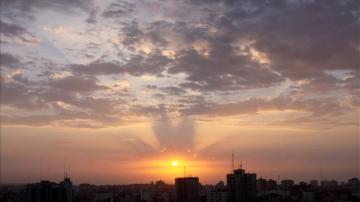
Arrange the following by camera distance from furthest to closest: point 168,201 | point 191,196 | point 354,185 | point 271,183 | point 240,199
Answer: point 354,185
point 271,183
point 168,201
point 191,196
point 240,199

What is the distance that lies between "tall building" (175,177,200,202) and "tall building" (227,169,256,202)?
9.22 metres

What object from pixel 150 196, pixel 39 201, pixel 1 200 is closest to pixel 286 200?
pixel 150 196

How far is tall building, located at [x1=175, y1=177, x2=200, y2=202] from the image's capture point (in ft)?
237

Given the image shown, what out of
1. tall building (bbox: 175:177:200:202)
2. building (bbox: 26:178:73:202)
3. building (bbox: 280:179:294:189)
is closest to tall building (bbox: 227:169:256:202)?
tall building (bbox: 175:177:200:202)

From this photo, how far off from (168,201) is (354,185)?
56979mm

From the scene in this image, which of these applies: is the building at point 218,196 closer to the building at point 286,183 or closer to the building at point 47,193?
the building at point 47,193

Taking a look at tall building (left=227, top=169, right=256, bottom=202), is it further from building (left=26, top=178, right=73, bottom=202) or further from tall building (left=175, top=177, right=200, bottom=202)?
building (left=26, top=178, right=73, bottom=202)

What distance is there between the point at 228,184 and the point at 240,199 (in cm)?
284

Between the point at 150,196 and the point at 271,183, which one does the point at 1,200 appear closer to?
the point at 150,196

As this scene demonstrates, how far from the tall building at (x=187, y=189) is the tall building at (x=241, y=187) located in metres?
9.22

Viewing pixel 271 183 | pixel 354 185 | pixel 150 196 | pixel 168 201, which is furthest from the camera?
pixel 354 185

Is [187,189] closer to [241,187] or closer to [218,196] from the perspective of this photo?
[218,196]

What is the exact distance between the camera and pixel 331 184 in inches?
5330

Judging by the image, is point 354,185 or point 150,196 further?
point 354,185
